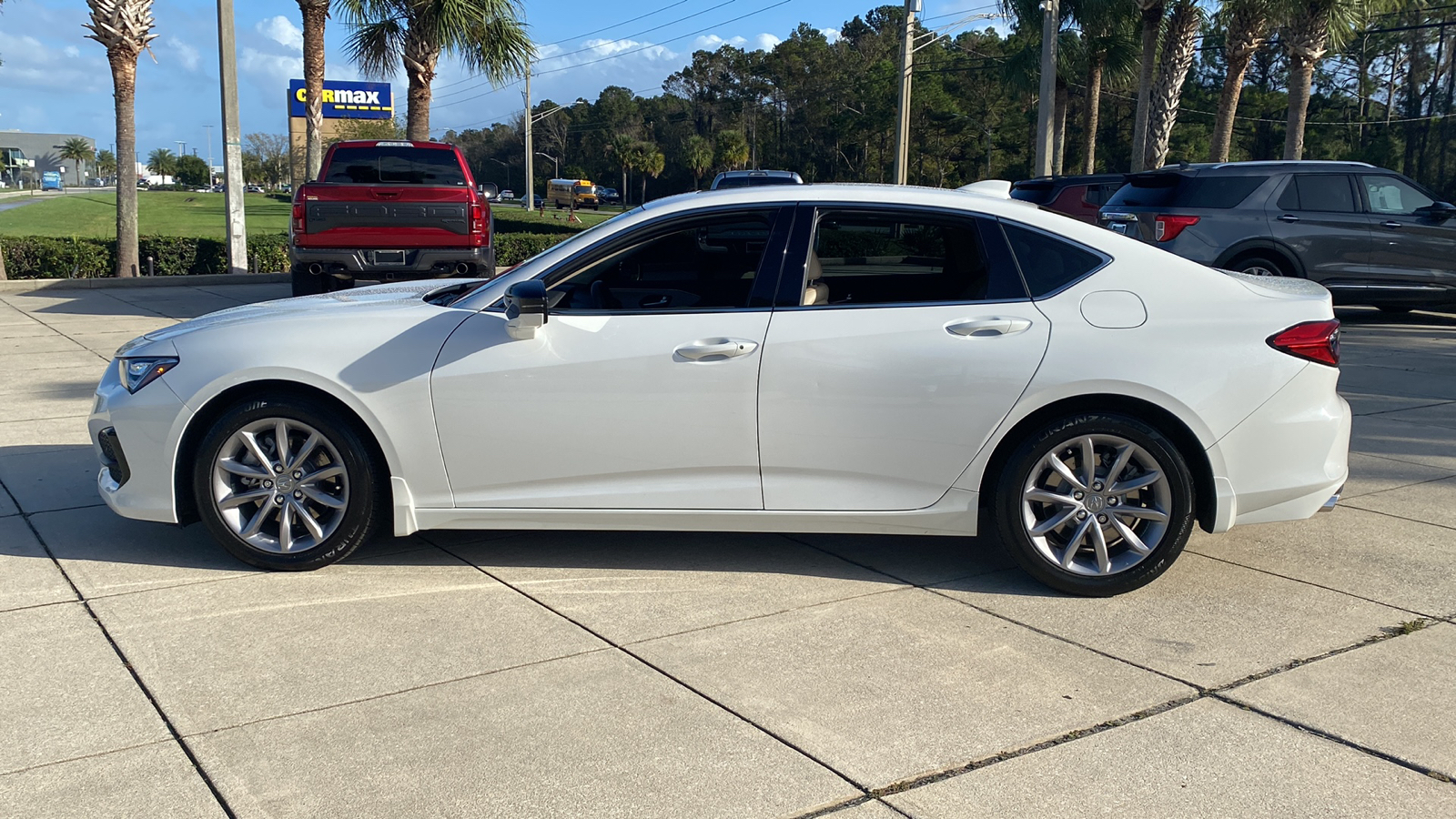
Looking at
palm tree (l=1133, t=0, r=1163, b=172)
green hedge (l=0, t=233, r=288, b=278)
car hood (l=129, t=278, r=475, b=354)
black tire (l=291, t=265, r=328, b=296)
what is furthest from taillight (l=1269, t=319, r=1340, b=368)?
palm tree (l=1133, t=0, r=1163, b=172)

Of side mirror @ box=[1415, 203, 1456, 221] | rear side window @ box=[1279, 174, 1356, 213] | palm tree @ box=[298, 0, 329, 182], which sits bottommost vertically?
side mirror @ box=[1415, 203, 1456, 221]

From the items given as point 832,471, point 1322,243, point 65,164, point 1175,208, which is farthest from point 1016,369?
point 65,164

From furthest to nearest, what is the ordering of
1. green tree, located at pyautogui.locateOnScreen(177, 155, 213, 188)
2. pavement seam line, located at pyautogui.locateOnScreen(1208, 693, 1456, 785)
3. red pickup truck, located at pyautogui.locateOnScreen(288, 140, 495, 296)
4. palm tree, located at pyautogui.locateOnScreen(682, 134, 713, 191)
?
green tree, located at pyautogui.locateOnScreen(177, 155, 213, 188) < palm tree, located at pyautogui.locateOnScreen(682, 134, 713, 191) < red pickup truck, located at pyautogui.locateOnScreen(288, 140, 495, 296) < pavement seam line, located at pyautogui.locateOnScreen(1208, 693, 1456, 785)

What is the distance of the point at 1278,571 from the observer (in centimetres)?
495

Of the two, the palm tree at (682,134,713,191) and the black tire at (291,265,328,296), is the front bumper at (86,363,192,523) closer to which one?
the black tire at (291,265,328,296)

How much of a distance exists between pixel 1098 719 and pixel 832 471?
145 centimetres

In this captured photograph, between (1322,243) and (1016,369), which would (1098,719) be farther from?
(1322,243)

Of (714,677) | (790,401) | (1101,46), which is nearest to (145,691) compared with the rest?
(714,677)

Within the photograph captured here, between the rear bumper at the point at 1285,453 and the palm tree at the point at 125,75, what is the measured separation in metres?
17.4

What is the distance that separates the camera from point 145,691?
3.63 metres

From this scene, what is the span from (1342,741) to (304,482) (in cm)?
374

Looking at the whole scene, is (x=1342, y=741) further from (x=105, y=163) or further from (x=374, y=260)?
(x=105, y=163)

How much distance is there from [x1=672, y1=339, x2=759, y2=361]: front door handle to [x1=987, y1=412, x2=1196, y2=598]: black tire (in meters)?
1.12

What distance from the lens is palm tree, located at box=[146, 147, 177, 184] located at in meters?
180
